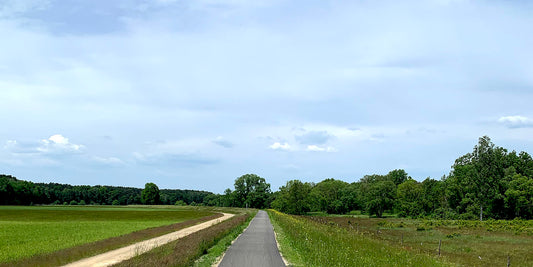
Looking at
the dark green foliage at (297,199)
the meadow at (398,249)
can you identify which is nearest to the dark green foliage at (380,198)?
the dark green foliage at (297,199)

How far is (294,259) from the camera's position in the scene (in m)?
21.0

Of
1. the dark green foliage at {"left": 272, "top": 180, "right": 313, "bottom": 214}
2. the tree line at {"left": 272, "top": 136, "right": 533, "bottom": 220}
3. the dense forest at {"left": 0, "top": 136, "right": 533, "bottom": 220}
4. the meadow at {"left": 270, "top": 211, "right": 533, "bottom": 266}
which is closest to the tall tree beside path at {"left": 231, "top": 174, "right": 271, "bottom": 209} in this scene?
the dense forest at {"left": 0, "top": 136, "right": 533, "bottom": 220}

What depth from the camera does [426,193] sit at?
122 metres

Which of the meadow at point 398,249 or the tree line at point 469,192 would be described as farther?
the tree line at point 469,192

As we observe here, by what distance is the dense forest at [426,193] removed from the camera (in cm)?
9000

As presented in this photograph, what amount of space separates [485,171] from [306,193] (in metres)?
45.2

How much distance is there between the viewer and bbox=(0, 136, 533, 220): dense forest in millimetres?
90000

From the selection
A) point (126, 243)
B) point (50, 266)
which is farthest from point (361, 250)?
point (126, 243)

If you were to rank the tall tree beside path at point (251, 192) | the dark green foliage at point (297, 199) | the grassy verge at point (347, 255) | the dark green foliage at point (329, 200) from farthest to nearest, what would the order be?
the tall tree beside path at point (251, 192) < the dark green foliage at point (329, 200) < the dark green foliage at point (297, 199) < the grassy verge at point (347, 255)

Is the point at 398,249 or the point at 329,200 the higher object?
the point at 398,249

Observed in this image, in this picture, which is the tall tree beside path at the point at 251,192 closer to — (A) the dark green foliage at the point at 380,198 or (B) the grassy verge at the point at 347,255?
(A) the dark green foliage at the point at 380,198

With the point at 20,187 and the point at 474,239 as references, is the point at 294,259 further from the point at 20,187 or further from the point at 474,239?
the point at 20,187

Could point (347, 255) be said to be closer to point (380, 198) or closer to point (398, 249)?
point (398, 249)

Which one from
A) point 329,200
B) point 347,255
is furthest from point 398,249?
point 329,200
